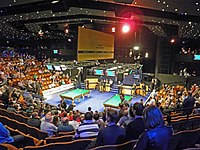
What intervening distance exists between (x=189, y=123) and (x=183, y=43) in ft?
61.5

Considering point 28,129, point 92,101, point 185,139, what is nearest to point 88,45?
point 92,101

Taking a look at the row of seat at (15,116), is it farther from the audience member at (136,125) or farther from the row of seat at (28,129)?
the audience member at (136,125)

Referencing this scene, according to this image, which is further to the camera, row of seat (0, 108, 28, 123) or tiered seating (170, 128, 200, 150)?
row of seat (0, 108, 28, 123)

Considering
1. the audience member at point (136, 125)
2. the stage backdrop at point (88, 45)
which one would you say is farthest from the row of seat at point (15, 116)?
the stage backdrop at point (88, 45)

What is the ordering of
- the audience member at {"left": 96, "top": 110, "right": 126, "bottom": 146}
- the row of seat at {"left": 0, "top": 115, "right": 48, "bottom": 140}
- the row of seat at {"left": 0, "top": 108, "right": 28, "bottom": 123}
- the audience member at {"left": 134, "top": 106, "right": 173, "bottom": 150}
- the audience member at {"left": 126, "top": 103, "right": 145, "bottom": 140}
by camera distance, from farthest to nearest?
the row of seat at {"left": 0, "top": 108, "right": 28, "bottom": 123}, the row of seat at {"left": 0, "top": 115, "right": 48, "bottom": 140}, the audience member at {"left": 126, "top": 103, "right": 145, "bottom": 140}, the audience member at {"left": 96, "top": 110, "right": 126, "bottom": 146}, the audience member at {"left": 134, "top": 106, "right": 173, "bottom": 150}

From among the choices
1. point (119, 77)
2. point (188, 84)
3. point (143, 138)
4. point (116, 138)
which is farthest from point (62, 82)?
point (143, 138)

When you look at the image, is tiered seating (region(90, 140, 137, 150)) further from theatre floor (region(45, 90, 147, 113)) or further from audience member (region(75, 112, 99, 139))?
theatre floor (region(45, 90, 147, 113))

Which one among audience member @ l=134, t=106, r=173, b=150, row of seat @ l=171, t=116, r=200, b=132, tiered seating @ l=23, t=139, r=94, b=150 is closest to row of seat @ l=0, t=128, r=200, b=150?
tiered seating @ l=23, t=139, r=94, b=150

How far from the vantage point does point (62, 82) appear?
1777 cm

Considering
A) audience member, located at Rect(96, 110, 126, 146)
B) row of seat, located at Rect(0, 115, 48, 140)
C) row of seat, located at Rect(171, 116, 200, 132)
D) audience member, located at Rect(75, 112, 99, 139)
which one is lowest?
Answer: row of seat, located at Rect(0, 115, 48, 140)

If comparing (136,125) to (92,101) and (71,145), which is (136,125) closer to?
(71,145)

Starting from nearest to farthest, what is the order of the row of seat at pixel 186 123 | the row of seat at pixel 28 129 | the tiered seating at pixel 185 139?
the tiered seating at pixel 185 139
the row of seat at pixel 28 129
the row of seat at pixel 186 123

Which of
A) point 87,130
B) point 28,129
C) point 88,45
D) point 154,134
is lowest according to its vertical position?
point 28,129

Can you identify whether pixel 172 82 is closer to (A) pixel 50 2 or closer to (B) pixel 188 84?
(B) pixel 188 84
